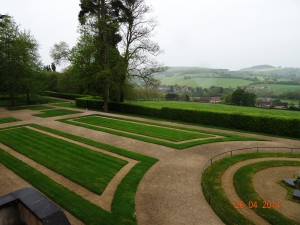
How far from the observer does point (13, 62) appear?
36719 millimetres

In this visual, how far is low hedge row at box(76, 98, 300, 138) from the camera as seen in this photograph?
75.8 ft

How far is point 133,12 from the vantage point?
112 feet

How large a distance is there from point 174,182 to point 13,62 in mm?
35847

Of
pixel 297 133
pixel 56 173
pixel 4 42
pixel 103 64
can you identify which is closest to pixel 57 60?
pixel 4 42

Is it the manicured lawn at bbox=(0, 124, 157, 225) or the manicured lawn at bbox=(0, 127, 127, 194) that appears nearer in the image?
the manicured lawn at bbox=(0, 124, 157, 225)

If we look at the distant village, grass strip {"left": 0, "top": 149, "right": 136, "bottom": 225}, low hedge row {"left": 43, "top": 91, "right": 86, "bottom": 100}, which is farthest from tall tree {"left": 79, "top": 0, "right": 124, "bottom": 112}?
the distant village

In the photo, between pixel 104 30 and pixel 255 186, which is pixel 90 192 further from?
pixel 104 30

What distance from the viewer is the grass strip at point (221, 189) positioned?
9.78 m

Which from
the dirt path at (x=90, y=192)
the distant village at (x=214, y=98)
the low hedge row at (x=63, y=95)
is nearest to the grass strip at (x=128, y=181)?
the dirt path at (x=90, y=192)

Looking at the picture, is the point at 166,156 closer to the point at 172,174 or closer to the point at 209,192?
the point at 172,174

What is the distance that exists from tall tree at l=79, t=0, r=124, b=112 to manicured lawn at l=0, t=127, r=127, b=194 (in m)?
14.0

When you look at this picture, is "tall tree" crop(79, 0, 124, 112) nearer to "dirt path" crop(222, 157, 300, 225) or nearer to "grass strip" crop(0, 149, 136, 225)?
"grass strip" crop(0, 149, 136, 225)

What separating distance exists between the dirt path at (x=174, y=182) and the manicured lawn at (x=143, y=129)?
2598mm

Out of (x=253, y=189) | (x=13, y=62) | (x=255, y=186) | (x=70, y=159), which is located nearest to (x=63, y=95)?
(x=13, y=62)
